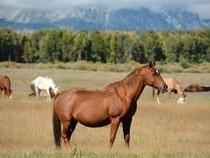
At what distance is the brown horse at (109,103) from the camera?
12.0 metres

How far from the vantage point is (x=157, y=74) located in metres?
12.3

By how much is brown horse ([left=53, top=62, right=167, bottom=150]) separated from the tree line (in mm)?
89972

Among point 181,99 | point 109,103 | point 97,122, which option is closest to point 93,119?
point 97,122

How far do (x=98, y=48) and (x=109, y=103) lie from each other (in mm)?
94342

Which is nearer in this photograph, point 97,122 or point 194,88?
point 97,122

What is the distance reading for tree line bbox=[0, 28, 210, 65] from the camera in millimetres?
103688

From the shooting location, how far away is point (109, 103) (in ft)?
39.5

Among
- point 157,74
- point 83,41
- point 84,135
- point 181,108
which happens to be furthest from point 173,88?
point 83,41

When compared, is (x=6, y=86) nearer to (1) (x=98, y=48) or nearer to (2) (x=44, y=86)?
(2) (x=44, y=86)

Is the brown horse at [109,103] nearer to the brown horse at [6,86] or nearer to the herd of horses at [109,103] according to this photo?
the herd of horses at [109,103]

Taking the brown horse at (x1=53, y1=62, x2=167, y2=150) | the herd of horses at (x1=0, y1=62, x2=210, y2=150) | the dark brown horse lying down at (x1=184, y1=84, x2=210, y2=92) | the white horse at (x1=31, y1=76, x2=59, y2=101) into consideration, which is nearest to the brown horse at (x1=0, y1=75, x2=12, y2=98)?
the white horse at (x1=31, y1=76, x2=59, y2=101)

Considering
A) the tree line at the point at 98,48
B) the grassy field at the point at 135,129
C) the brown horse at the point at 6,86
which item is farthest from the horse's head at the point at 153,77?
the tree line at the point at 98,48

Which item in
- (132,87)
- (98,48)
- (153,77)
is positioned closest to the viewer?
(132,87)

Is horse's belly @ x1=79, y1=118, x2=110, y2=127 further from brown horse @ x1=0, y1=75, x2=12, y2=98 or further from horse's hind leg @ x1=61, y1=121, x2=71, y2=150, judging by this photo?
brown horse @ x1=0, y1=75, x2=12, y2=98
